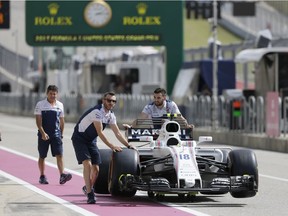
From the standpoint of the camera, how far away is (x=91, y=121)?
16.1 meters

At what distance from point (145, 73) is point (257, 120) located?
29.3m

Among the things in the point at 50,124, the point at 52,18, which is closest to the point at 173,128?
the point at 50,124

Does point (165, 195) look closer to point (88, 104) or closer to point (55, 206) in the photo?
point (55, 206)

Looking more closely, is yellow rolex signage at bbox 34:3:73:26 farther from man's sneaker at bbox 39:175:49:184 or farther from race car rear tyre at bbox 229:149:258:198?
race car rear tyre at bbox 229:149:258:198

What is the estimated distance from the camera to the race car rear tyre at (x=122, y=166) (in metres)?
16.1

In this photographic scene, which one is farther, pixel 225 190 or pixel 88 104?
pixel 88 104

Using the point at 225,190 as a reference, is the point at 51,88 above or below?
above

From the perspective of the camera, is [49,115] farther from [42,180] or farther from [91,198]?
[91,198]

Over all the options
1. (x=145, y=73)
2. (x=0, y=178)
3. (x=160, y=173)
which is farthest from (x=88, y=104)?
(x=160, y=173)

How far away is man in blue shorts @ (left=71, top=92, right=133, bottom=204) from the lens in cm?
1595

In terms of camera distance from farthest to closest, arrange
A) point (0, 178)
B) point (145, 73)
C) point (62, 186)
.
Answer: point (145, 73)
point (0, 178)
point (62, 186)

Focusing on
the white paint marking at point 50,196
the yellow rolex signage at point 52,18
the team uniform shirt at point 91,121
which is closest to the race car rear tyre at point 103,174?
the white paint marking at point 50,196

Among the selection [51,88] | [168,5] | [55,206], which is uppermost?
[168,5]

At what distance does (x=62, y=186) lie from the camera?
19.2m
